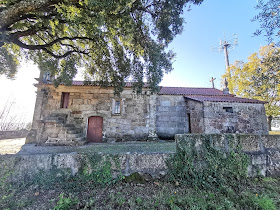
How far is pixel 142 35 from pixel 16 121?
50.2 ft

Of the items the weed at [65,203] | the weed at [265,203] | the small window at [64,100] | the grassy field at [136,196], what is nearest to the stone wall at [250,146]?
the grassy field at [136,196]

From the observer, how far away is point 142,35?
4.50 meters

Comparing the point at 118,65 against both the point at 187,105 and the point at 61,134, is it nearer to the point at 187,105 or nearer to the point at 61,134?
the point at 61,134

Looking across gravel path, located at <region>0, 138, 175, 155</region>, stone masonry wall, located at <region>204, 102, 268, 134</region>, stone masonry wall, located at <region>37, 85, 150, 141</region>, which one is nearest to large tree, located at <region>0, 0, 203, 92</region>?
stone masonry wall, located at <region>37, 85, 150, 141</region>

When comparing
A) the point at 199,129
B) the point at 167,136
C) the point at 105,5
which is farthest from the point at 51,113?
the point at 199,129

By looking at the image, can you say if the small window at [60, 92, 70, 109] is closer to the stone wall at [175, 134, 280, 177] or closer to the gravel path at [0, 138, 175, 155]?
the gravel path at [0, 138, 175, 155]

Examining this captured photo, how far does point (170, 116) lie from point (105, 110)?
172 inches

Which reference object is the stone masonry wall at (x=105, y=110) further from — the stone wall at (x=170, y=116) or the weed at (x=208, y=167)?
the weed at (x=208, y=167)

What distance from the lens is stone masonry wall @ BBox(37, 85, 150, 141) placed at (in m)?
7.20

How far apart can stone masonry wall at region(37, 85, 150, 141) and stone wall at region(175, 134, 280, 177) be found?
4737mm

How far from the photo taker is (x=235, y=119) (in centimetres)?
638

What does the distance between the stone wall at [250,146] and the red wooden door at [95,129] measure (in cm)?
575

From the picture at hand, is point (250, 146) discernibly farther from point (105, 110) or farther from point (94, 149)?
point (105, 110)

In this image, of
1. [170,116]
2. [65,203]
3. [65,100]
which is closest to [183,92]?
[170,116]
